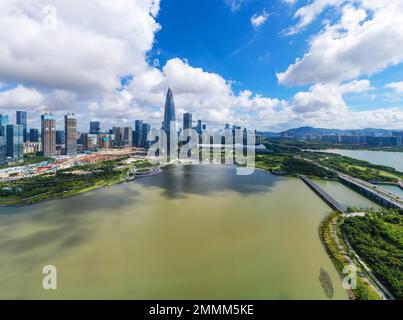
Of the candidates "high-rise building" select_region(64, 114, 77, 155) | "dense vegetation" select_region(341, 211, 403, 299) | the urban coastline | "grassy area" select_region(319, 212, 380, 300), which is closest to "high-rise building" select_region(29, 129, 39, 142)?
the urban coastline

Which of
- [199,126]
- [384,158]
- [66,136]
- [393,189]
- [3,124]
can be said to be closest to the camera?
[393,189]

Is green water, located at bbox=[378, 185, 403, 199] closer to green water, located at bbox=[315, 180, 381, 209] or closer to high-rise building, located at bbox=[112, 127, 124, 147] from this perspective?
green water, located at bbox=[315, 180, 381, 209]

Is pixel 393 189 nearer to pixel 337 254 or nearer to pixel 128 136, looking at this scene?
pixel 337 254

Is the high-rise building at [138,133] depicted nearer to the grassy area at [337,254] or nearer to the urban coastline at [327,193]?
the urban coastline at [327,193]

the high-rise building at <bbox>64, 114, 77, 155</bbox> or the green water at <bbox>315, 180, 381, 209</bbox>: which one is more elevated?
the high-rise building at <bbox>64, 114, 77, 155</bbox>

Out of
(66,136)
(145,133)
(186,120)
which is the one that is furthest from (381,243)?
(145,133)

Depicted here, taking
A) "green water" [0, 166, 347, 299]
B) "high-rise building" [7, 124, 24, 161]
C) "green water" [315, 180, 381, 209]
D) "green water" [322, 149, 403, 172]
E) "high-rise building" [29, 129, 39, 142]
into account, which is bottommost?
"green water" [0, 166, 347, 299]
